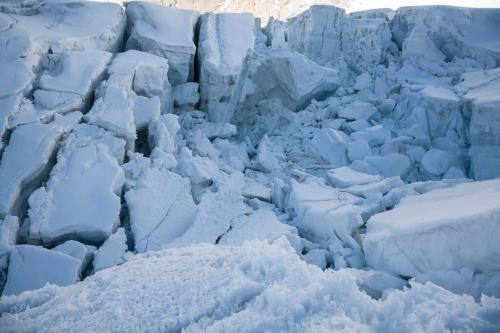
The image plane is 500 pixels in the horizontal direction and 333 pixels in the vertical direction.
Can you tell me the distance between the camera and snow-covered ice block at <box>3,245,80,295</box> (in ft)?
6.86

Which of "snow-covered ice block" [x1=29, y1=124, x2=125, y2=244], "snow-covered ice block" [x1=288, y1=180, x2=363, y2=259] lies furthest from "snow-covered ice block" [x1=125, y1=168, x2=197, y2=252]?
"snow-covered ice block" [x1=288, y1=180, x2=363, y2=259]

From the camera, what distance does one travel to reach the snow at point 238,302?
104 centimetres

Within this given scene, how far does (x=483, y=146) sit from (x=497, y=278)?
9.14ft

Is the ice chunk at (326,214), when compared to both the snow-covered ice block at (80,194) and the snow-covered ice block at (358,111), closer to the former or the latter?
the snow-covered ice block at (80,194)

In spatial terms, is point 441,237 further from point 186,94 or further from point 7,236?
point 186,94

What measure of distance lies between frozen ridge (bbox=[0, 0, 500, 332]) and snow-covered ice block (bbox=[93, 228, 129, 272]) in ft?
0.05

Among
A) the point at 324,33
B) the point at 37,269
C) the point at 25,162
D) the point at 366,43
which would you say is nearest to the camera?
the point at 37,269

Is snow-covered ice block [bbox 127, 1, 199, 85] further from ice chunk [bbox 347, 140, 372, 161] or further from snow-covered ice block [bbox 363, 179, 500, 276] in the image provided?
snow-covered ice block [bbox 363, 179, 500, 276]

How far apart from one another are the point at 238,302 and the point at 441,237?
1331 millimetres

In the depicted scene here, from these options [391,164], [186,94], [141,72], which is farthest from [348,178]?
[141,72]

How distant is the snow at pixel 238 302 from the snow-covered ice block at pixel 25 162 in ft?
4.15

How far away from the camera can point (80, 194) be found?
8.63ft

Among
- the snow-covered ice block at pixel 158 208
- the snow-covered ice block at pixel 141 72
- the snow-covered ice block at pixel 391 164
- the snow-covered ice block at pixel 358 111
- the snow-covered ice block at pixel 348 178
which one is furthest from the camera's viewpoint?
the snow-covered ice block at pixel 358 111

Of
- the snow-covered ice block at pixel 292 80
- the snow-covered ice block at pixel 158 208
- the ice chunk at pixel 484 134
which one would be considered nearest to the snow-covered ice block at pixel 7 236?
the snow-covered ice block at pixel 158 208
